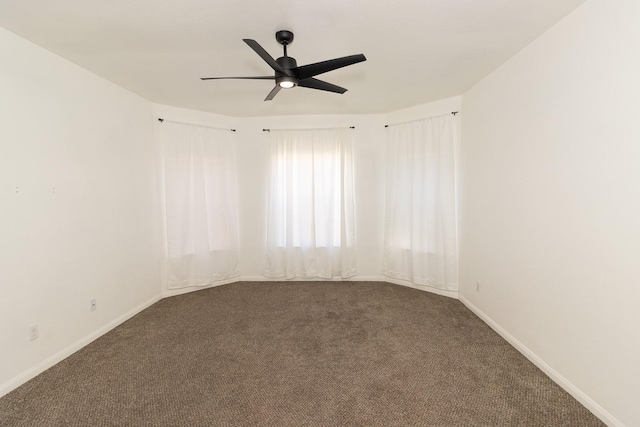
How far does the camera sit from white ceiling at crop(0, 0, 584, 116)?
1729 millimetres

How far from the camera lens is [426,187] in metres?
3.67

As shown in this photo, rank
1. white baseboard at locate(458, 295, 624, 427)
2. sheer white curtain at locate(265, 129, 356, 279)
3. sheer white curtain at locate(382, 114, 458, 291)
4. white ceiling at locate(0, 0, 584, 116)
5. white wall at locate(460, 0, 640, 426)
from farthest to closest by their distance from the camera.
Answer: sheer white curtain at locate(265, 129, 356, 279) → sheer white curtain at locate(382, 114, 458, 291) → white ceiling at locate(0, 0, 584, 116) → white baseboard at locate(458, 295, 624, 427) → white wall at locate(460, 0, 640, 426)

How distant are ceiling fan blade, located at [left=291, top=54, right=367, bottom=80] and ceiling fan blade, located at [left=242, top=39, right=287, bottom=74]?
11 centimetres

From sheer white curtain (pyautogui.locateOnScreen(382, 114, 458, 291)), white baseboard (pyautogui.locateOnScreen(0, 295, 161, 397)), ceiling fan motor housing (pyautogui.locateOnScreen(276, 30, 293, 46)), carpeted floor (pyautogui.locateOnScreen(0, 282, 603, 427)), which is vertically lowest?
carpeted floor (pyautogui.locateOnScreen(0, 282, 603, 427))

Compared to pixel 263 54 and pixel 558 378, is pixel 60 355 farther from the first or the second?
pixel 558 378

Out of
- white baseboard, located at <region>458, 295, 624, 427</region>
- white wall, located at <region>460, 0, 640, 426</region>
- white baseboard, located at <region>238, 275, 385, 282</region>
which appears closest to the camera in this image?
white wall, located at <region>460, 0, 640, 426</region>

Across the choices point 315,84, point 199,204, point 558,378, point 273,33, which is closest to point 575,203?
point 558,378

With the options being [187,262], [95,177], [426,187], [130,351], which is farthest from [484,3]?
[187,262]

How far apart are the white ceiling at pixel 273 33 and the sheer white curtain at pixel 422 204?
0.77 metres

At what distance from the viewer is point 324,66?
6.08ft

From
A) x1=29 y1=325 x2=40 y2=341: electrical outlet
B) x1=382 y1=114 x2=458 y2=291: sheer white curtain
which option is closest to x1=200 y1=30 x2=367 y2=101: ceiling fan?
x1=382 y1=114 x2=458 y2=291: sheer white curtain

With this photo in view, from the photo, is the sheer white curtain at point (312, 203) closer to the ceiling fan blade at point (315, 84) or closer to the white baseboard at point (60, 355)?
the ceiling fan blade at point (315, 84)

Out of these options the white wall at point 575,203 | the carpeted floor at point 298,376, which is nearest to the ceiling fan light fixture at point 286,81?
the white wall at point 575,203

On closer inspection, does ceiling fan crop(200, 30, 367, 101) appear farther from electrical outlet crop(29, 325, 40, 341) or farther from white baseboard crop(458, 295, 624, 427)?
white baseboard crop(458, 295, 624, 427)
